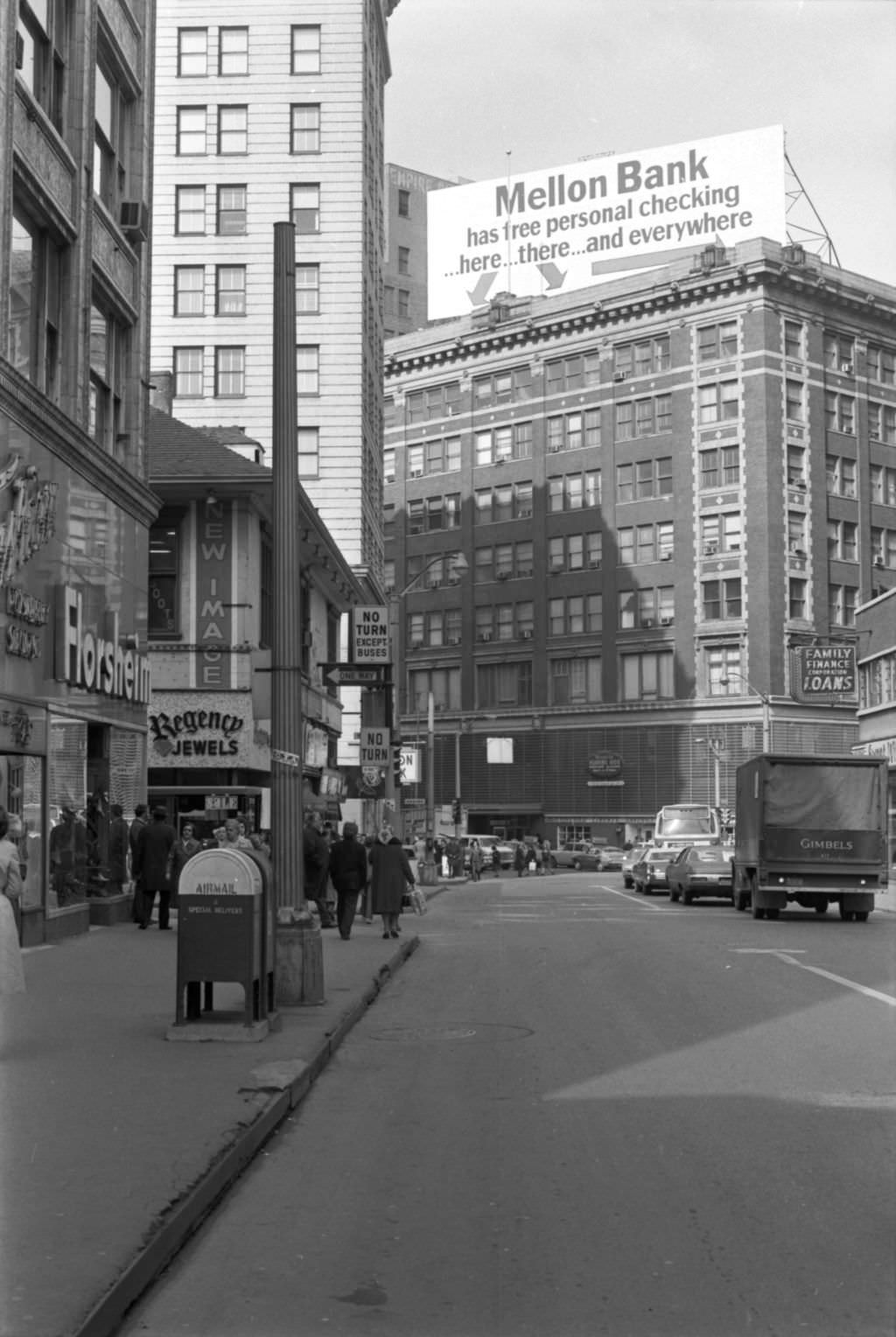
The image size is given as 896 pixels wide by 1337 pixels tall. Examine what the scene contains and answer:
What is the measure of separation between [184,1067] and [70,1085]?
0.90 m

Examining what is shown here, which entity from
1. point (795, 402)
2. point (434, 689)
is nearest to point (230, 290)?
point (795, 402)

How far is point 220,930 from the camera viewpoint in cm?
1167

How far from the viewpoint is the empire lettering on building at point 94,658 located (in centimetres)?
2084

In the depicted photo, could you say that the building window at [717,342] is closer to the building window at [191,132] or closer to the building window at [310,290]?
the building window at [310,290]

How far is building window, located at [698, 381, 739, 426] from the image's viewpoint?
278 feet

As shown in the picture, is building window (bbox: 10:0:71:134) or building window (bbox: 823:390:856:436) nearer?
building window (bbox: 10:0:71:134)

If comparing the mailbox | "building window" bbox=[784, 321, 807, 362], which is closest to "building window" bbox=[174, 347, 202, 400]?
"building window" bbox=[784, 321, 807, 362]

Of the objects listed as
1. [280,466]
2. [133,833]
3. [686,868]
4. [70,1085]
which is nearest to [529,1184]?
[70,1085]

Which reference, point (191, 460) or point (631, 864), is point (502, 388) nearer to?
point (631, 864)

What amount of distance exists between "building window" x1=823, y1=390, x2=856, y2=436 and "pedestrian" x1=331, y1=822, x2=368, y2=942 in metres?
67.7

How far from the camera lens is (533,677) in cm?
9288

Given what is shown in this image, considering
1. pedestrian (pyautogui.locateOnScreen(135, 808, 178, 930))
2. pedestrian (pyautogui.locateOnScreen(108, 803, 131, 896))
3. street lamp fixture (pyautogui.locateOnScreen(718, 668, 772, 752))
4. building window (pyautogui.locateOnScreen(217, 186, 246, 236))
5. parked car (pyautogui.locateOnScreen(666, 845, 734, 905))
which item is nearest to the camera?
pedestrian (pyautogui.locateOnScreen(135, 808, 178, 930))

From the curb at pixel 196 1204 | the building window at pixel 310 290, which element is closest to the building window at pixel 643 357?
the building window at pixel 310 290

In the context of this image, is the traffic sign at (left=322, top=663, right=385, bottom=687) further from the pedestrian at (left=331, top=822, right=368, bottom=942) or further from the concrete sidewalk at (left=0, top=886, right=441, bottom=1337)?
the concrete sidewalk at (left=0, top=886, right=441, bottom=1337)
